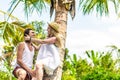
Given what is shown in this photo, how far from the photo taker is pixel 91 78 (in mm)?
24219

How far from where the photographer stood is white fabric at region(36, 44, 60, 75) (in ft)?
22.6

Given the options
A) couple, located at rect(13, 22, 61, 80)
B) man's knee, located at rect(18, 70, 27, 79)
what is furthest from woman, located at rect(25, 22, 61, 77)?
man's knee, located at rect(18, 70, 27, 79)

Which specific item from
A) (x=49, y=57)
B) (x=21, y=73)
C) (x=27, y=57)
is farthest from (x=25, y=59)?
(x=49, y=57)

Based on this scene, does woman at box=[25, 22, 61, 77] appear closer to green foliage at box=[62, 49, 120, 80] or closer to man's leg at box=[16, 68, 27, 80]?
man's leg at box=[16, 68, 27, 80]

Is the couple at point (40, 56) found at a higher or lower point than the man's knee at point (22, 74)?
higher

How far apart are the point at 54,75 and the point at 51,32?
0.71 metres

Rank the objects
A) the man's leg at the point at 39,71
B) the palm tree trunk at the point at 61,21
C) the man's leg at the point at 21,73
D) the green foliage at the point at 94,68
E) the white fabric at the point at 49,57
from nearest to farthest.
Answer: the man's leg at the point at 39,71 < the white fabric at the point at 49,57 < the man's leg at the point at 21,73 < the palm tree trunk at the point at 61,21 < the green foliage at the point at 94,68

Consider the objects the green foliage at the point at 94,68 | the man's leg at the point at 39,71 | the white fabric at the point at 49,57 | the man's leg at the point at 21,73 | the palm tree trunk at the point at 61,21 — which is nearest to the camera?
the man's leg at the point at 39,71

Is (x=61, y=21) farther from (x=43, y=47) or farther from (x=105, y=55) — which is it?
(x=105, y=55)

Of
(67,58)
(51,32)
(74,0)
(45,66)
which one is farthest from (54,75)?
(67,58)

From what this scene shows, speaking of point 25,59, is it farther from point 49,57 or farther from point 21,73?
point 49,57

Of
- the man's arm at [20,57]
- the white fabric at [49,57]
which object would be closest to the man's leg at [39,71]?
the white fabric at [49,57]

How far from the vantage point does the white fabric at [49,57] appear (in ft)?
22.6

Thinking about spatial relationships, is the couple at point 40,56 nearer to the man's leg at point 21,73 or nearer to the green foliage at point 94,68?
the man's leg at point 21,73
